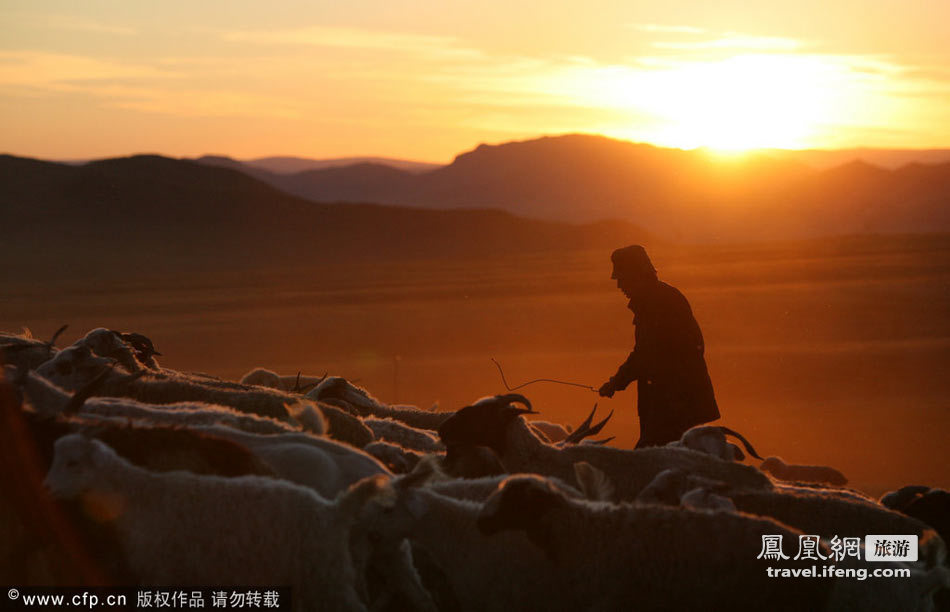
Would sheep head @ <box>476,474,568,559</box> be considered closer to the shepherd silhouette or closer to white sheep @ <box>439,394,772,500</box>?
white sheep @ <box>439,394,772,500</box>

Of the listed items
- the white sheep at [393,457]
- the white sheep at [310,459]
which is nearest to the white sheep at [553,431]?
the white sheep at [393,457]

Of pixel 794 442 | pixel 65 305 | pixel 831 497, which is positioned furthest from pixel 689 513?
pixel 65 305

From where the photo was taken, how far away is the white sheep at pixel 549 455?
5.71 m

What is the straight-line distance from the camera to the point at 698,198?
147 metres

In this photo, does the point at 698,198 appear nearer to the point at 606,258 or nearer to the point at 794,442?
the point at 606,258

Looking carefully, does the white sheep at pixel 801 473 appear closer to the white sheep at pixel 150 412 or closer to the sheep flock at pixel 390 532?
the sheep flock at pixel 390 532

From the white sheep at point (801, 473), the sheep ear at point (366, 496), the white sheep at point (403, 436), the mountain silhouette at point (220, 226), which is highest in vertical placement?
the mountain silhouette at point (220, 226)

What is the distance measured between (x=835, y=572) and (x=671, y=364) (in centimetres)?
295

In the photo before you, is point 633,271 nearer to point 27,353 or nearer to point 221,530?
point 221,530

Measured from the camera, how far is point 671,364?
23.9 ft

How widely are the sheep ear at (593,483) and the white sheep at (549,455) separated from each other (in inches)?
14.3

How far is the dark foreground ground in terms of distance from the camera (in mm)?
14609

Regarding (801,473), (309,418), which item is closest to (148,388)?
(309,418)

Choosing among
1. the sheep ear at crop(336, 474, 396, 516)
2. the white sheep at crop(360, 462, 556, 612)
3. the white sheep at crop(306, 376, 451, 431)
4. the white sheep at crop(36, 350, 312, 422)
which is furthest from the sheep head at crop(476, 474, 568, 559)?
the white sheep at crop(306, 376, 451, 431)
